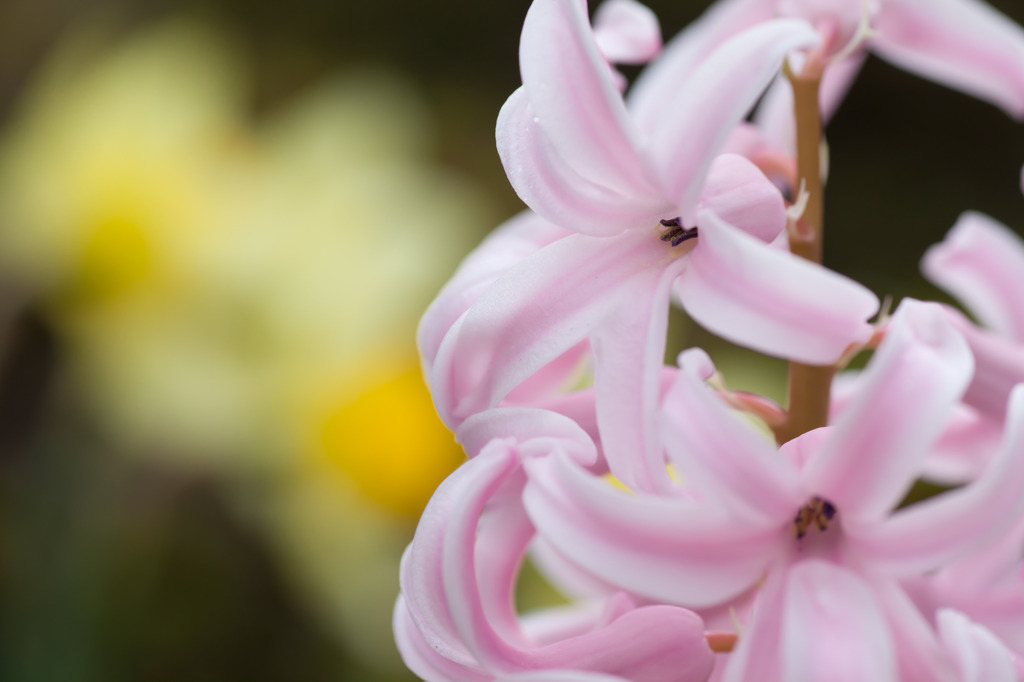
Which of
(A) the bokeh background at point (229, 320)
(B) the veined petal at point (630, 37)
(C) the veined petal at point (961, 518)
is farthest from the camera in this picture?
(A) the bokeh background at point (229, 320)

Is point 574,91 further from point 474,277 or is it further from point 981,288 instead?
point 981,288

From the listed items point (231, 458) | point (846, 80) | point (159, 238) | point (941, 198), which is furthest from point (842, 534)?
point (941, 198)

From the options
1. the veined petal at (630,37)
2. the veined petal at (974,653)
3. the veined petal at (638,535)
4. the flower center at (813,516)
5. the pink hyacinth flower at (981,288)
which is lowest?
the pink hyacinth flower at (981,288)

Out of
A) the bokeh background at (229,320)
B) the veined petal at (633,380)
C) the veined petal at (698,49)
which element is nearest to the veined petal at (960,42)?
the veined petal at (698,49)

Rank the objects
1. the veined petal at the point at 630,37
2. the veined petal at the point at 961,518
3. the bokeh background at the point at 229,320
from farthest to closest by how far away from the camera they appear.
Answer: the bokeh background at the point at 229,320 < the veined petal at the point at 630,37 < the veined petal at the point at 961,518

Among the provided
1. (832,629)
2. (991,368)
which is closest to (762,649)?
(832,629)

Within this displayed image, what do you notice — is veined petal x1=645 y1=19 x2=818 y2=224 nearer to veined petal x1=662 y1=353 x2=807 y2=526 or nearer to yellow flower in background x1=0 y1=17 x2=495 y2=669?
veined petal x1=662 y1=353 x2=807 y2=526

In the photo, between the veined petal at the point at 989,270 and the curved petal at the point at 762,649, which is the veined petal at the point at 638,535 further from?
the veined petal at the point at 989,270
